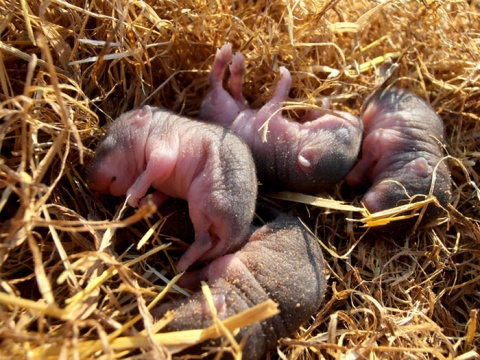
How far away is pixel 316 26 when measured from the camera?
11.3 feet

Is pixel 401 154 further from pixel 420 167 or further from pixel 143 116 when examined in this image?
pixel 143 116

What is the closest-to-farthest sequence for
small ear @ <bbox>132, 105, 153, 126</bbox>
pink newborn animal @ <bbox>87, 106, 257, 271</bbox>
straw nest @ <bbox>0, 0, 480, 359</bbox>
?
straw nest @ <bbox>0, 0, 480, 359</bbox> < pink newborn animal @ <bbox>87, 106, 257, 271</bbox> < small ear @ <bbox>132, 105, 153, 126</bbox>

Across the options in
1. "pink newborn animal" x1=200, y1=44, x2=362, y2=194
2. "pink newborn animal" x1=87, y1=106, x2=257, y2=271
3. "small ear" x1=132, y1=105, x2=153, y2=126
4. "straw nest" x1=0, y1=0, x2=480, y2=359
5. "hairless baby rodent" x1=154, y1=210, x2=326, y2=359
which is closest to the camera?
"straw nest" x1=0, y1=0, x2=480, y2=359

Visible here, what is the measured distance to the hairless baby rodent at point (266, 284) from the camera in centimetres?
244

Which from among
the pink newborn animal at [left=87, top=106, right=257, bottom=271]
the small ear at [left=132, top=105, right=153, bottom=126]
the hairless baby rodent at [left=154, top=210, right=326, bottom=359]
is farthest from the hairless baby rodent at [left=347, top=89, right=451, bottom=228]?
the small ear at [left=132, top=105, right=153, bottom=126]

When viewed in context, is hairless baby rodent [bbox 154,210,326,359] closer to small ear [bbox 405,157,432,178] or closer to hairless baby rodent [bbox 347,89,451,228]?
hairless baby rodent [bbox 347,89,451,228]

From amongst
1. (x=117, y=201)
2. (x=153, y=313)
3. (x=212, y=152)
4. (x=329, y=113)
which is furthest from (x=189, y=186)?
(x=329, y=113)

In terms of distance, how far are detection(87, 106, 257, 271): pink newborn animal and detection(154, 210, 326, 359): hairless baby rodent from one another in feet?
0.45

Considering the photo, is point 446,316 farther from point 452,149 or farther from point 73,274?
point 73,274

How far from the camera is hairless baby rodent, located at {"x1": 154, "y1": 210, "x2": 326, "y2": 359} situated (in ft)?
8.00

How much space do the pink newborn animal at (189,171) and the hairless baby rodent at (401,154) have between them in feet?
3.16

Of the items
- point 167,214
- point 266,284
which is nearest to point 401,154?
point 266,284

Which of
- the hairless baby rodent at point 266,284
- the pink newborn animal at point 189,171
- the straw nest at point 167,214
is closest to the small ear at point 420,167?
the straw nest at point 167,214

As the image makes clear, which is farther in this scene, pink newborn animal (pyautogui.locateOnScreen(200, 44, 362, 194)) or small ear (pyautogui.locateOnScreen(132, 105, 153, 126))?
pink newborn animal (pyautogui.locateOnScreen(200, 44, 362, 194))
